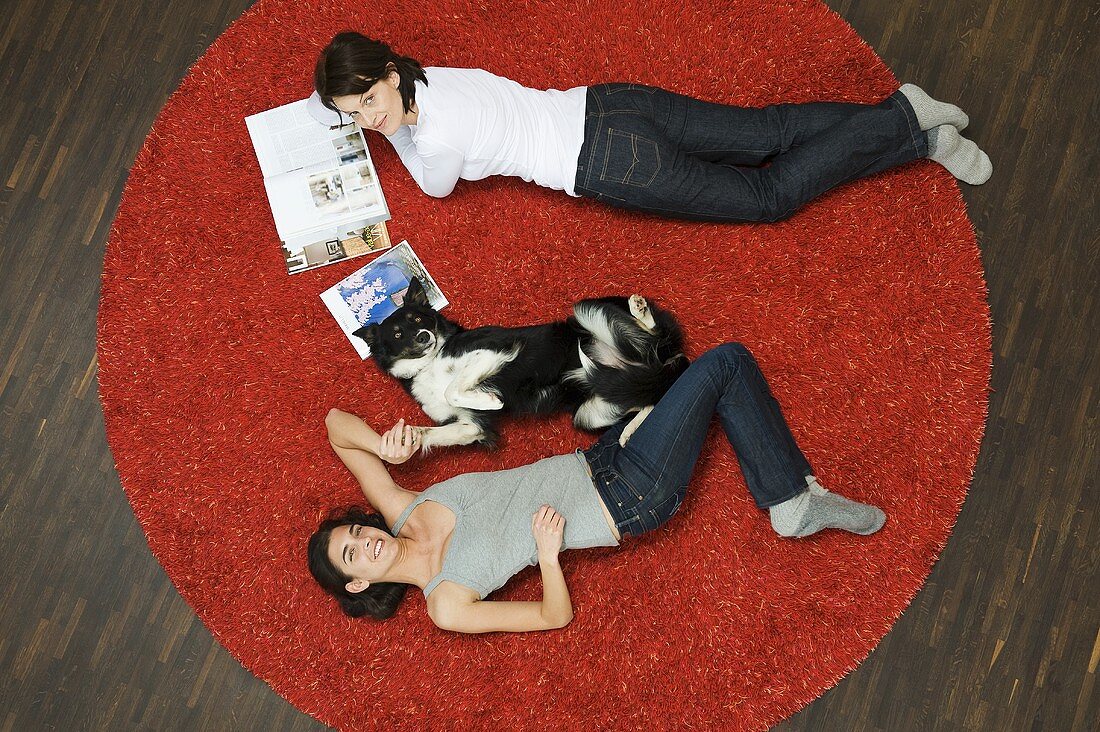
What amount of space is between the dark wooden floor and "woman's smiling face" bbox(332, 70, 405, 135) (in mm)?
1255

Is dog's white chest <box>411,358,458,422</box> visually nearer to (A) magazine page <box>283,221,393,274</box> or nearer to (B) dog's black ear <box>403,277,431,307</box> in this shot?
(B) dog's black ear <box>403,277,431,307</box>

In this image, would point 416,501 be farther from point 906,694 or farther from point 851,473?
point 906,694

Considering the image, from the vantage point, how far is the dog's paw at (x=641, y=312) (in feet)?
8.30

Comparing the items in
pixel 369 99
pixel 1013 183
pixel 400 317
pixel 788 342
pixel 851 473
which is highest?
pixel 369 99

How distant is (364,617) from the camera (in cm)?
276

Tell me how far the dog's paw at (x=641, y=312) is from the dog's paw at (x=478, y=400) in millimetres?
547

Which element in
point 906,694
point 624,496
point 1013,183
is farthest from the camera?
point 1013,183

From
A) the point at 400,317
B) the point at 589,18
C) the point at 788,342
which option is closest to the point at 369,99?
the point at 400,317

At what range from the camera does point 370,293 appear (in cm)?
289

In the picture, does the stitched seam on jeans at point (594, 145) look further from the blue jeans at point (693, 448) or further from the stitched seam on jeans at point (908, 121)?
the stitched seam on jeans at point (908, 121)

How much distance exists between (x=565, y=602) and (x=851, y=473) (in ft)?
3.83

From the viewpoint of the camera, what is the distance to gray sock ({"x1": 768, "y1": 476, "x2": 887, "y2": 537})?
252 cm

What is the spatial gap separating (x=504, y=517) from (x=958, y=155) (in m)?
2.16

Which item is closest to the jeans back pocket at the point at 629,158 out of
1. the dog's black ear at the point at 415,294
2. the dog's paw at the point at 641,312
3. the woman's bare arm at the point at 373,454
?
the dog's paw at the point at 641,312
